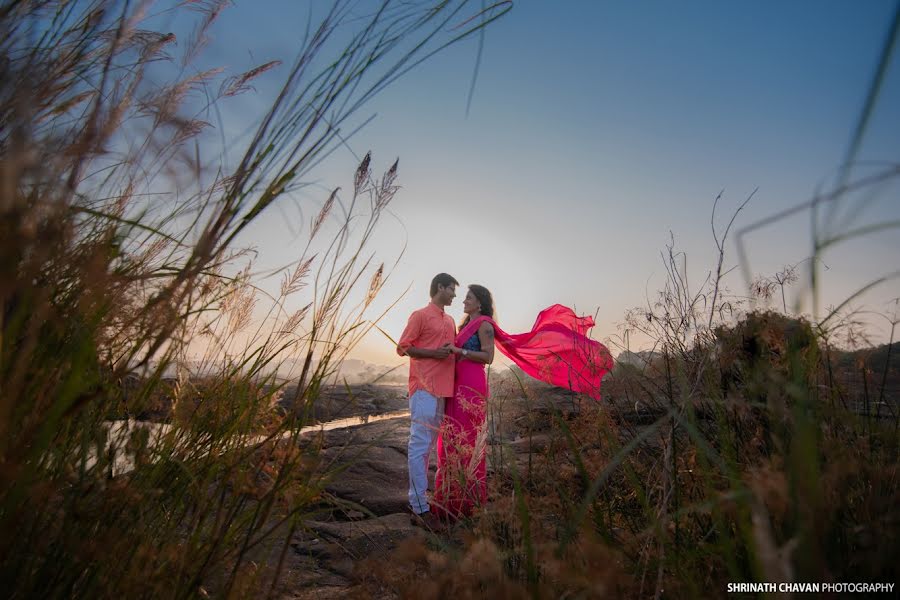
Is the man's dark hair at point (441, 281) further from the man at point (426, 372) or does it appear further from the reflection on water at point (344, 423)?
the reflection on water at point (344, 423)

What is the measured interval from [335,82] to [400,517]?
4091 mm

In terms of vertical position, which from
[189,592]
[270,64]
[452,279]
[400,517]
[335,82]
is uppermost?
[452,279]

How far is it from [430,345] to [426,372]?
27cm

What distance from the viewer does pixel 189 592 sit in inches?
38.7

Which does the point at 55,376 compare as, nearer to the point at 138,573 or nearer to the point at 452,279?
the point at 138,573

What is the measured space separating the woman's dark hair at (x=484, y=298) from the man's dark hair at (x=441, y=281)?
0.40m

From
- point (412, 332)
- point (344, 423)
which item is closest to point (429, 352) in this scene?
point (412, 332)

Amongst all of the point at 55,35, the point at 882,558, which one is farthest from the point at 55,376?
the point at 882,558

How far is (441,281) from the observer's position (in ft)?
16.4

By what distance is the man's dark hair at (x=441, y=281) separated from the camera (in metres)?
5.00

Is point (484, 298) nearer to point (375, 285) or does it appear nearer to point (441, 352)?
point (441, 352)

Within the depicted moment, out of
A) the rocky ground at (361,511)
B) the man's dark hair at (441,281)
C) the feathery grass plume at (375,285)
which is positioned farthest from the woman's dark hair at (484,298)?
the feathery grass plume at (375,285)

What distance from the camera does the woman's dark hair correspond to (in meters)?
5.41

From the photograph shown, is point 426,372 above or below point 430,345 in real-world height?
below
